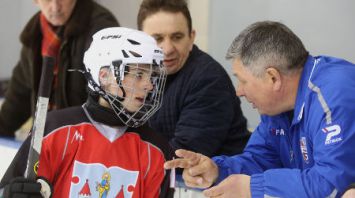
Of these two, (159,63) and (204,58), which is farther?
(204,58)

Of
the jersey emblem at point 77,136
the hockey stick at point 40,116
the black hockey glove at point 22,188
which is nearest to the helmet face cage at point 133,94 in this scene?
the jersey emblem at point 77,136

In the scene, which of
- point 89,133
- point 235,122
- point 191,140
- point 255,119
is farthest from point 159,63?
point 255,119

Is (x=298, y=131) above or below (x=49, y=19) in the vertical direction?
below

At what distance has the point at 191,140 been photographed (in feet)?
7.66

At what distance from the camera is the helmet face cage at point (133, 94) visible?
189cm

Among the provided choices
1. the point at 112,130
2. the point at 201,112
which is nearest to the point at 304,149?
the point at 201,112

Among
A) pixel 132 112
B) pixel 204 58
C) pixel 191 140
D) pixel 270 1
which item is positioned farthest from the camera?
pixel 270 1

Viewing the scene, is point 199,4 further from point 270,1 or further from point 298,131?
point 298,131

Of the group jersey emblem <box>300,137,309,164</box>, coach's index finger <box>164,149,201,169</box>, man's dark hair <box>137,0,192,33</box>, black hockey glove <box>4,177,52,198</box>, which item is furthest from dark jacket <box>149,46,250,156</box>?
black hockey glove <box>4,177,52,198</box>

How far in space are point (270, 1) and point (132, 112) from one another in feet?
5.18

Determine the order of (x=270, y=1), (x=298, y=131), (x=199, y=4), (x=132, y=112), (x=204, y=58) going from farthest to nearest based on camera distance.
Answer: (x=199, y=4) < (x=270, y=1) < (x=204, y=58) < (x=298, y=131) < (x=132, y=112)

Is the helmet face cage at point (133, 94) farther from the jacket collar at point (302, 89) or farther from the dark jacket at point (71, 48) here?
the dark jacket at point (71, 48)

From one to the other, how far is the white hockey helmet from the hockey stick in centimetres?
23

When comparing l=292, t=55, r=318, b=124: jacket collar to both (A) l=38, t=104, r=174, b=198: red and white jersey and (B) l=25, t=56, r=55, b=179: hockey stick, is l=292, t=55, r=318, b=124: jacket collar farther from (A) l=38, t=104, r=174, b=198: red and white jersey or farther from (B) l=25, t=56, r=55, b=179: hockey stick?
(B) l=25, t=56, r=55, b=179: hockey stick
